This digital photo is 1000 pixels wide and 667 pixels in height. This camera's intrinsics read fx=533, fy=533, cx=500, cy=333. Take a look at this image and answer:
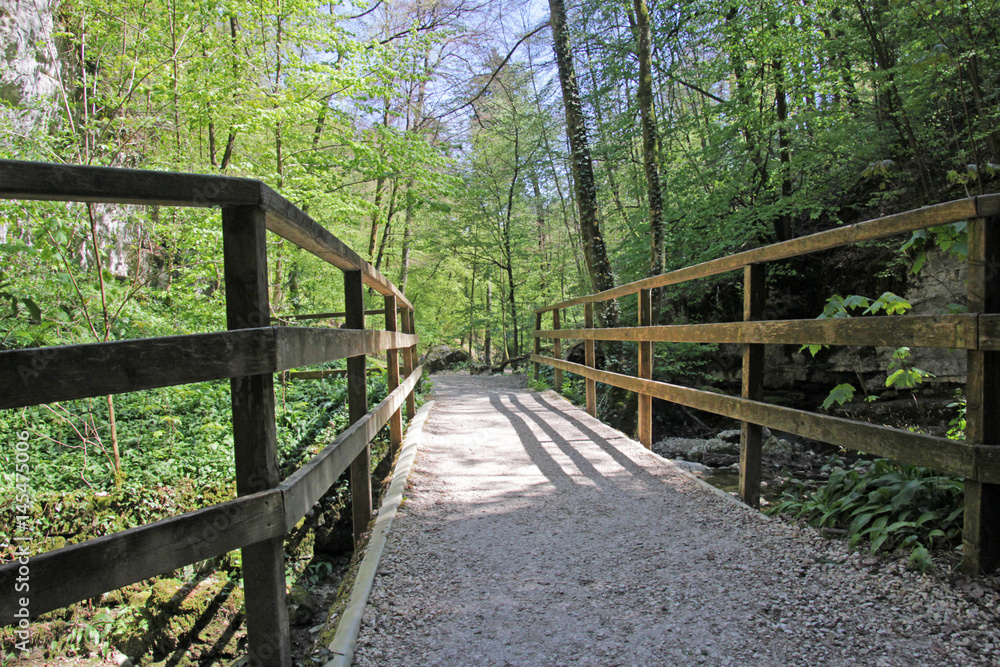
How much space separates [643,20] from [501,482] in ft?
23.6

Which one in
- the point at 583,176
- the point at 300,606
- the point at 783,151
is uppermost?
the point at 783,151

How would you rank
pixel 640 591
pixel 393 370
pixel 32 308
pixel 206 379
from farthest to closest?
pixel 393 370
pixel 32 308
pixel 640 591
pixel 206 379

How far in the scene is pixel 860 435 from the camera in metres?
2.29

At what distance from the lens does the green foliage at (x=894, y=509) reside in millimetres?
2131

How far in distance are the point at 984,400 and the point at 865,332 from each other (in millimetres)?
482

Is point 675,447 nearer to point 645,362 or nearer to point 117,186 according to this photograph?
point 645,362

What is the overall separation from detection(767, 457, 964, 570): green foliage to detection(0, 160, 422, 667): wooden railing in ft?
7.63

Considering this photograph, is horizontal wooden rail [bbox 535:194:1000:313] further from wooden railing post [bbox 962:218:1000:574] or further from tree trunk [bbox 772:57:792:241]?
tree trunk [bbox 772:57:792:241]

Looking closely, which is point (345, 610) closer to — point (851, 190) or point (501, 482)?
point (501, 482)

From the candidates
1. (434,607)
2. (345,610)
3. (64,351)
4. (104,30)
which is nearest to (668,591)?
(434,607)

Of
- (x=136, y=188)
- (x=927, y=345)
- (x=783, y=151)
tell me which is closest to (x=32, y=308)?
(x=136, y=188)

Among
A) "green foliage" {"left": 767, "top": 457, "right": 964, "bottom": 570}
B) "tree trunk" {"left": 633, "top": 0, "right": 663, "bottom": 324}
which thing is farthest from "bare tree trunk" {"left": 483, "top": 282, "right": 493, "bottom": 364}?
"green foliage" {"left": 767, "top": 457, "right": 964, "bottom": 570}

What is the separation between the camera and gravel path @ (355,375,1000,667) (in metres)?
1.74

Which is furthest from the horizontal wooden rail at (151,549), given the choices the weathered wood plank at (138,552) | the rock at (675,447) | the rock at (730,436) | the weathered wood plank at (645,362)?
the rock at (730,436)
